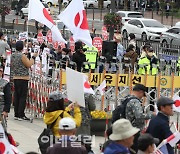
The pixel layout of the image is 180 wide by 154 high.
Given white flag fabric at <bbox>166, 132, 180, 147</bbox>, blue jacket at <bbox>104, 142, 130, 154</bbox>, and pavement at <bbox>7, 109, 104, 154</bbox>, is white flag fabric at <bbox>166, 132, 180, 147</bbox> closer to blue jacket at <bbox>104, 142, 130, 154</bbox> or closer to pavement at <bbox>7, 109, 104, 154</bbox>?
blue jacket at <bbox>104, 142, 130, 154</bbox>

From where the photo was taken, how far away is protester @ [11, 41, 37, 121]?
16.2 m

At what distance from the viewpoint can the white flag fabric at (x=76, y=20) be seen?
16.2 metres

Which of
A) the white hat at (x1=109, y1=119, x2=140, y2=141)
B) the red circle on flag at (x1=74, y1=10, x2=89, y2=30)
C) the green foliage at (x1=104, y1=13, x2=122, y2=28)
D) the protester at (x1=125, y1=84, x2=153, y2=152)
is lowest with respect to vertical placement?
the green foliage at (x1=104, y1=13, x2=122, y2=28)

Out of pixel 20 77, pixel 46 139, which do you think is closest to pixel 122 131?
pixel 46 139

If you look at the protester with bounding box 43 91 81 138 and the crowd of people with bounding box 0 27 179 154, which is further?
the protester with bounding box 43 91 81 138

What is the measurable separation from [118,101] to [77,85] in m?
7.78

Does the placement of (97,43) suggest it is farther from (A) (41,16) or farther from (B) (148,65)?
(A) (41,16)

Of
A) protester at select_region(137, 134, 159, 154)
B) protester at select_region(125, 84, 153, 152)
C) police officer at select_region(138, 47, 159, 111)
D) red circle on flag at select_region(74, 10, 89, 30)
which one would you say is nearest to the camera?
protester at select_region(137, 134, 159, 154)

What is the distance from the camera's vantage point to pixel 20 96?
16.9m

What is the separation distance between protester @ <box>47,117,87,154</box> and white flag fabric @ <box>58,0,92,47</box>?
7.77 m

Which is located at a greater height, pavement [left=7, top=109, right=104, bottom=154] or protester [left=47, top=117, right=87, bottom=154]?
protester [left=47, top=117, right=87, bottom=154]

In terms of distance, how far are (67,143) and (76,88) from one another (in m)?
2.59

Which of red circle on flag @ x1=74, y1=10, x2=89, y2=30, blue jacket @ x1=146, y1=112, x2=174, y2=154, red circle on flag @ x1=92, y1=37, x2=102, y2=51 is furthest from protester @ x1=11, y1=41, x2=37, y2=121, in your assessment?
red circle on flag @ x1=92, y1=37, x2=102, y2=51

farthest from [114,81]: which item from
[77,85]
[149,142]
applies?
[149,142]
